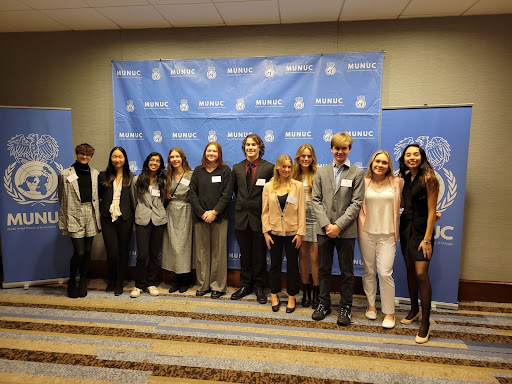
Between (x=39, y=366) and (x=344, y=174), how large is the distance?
277 cm

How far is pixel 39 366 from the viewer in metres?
2.14

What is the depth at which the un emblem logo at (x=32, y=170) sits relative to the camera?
3387 millimetres

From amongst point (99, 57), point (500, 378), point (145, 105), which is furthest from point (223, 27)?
point (500, 378)

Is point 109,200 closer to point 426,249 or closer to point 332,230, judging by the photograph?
point 332,230

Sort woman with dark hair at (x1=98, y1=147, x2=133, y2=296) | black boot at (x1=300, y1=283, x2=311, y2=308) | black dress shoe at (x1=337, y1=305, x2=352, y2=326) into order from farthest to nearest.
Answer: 1. woman with dark hair at (x1=98, y1=147, x2=133, y2=296)
2. black boot at (x1=300, y1=283, x2=311, y2=308)
3. black dress shoe at (x1=337, y1=305, x2=352, y2=326)

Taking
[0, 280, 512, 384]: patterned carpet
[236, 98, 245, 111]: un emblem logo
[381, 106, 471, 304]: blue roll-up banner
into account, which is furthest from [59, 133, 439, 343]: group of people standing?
[236, 98, 245, 111]: un emblem logo

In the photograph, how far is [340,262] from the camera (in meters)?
2.74

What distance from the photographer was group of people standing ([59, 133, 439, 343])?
259 cm

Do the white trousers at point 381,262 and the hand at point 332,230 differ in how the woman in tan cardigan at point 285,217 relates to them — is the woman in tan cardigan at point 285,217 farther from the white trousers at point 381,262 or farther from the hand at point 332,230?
the white trousers at point 381,262

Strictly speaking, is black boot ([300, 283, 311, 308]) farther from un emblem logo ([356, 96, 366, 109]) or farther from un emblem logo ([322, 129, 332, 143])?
un emblem logo ([356, 96, 366, 109])

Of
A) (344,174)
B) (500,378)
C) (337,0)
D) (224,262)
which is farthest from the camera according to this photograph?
(224,262)

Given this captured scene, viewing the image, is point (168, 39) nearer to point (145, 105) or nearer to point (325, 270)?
point (145, 105)

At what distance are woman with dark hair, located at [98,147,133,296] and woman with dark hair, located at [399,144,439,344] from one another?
275cm

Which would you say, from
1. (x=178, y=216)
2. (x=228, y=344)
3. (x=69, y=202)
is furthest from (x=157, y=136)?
(x=228, y=344)
